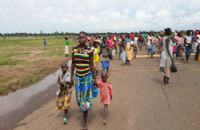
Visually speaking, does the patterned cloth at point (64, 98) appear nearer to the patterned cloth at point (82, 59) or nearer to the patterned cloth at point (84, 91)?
the patterned cloth at point (84, 91)

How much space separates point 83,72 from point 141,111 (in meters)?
1.87

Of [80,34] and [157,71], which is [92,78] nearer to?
[80,34]

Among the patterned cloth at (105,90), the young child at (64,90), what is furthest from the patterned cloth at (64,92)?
the patterned cloth at (105,90)

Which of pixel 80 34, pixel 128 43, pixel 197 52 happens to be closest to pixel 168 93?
pixel 80 34

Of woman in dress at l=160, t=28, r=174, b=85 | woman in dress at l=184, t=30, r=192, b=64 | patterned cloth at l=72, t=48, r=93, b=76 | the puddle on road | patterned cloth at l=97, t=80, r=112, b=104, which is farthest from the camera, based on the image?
woman in dress at l=184, t=30, r=192, b=64

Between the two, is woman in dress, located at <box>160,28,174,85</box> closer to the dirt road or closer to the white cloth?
the white cloth

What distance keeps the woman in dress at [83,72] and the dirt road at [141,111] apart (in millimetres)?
549

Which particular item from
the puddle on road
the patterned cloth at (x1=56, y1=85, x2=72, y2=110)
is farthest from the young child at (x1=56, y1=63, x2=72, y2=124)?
the puddle on road

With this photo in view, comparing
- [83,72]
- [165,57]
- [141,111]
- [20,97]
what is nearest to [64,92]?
[83,72]

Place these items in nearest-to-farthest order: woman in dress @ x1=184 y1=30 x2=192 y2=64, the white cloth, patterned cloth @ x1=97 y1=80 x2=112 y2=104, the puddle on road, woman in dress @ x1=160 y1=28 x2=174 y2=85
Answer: patterned cloth @ x1=97 y1=80 x2=112 y2=104, the puddle on road, woman in dress @ x1=160 y1=28 x2=174 y2=85, the white cloth, woman in dress @ x1=184 y1=30 x2=192 y2=64

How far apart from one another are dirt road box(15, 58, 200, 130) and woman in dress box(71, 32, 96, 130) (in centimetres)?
55

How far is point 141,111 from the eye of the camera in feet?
18.9

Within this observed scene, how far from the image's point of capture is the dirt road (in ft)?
16.4

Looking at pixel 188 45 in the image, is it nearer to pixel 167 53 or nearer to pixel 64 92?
pixel 167 53
